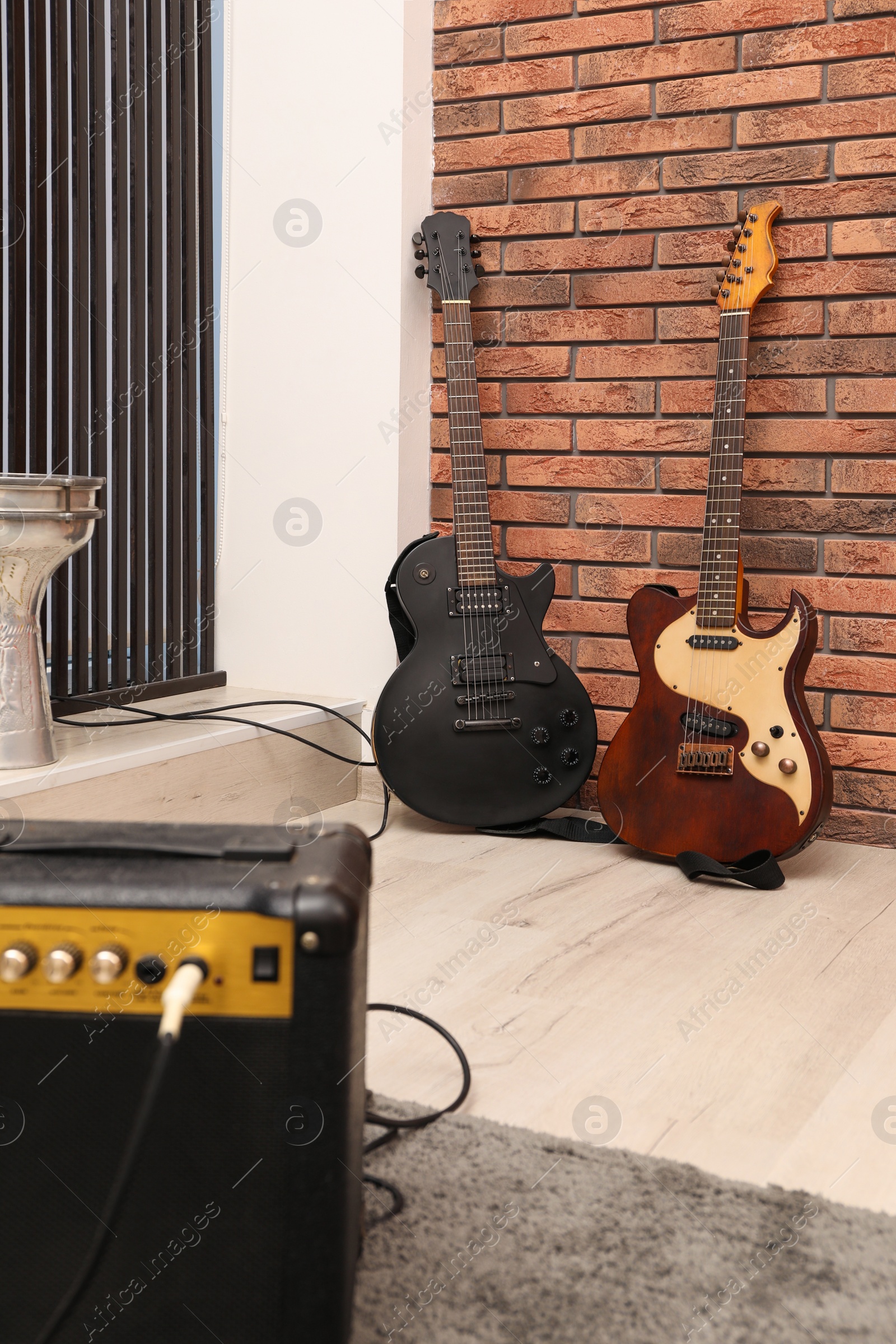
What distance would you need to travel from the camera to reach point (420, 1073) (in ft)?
3.80

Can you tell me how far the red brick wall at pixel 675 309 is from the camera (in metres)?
2.03

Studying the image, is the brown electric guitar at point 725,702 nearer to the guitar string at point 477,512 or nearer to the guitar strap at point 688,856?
the guitar strap at point 688,856

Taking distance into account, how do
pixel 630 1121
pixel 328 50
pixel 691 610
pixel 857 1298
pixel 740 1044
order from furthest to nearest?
1. pixel 328 50
2. pixel 691 610
3. pixel 740 1044
4. pixel 630 1121
5. pixel 857 1298

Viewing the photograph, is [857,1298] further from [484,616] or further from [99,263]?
[99,263]

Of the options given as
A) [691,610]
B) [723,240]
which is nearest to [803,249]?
[723,240]

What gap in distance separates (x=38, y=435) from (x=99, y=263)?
0.40 m

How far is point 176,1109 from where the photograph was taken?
621 mm

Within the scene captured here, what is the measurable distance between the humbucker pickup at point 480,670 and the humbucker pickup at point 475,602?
8 centimetres

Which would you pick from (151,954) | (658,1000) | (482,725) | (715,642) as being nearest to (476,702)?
(482,725)

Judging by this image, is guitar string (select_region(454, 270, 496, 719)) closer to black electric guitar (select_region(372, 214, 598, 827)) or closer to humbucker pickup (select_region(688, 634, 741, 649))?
black electric guitar (select_region(372, 214, 598, 827))

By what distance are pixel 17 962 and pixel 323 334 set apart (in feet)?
6.61

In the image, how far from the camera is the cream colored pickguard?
1857 mm

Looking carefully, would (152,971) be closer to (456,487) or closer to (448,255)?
(456,487)

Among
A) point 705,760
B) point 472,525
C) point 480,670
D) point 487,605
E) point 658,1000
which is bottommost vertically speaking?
point 658,1000
